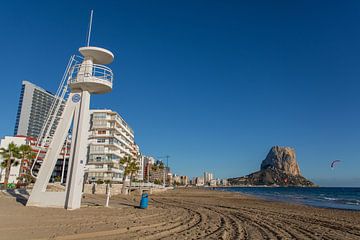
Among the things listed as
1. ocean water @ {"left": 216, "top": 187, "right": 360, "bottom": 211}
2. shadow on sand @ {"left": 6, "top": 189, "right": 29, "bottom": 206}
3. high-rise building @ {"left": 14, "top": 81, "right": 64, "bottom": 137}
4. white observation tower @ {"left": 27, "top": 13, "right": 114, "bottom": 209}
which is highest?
high-rise building @ {"left": 14, "top": 81, "right": 64, "bottom": 137}

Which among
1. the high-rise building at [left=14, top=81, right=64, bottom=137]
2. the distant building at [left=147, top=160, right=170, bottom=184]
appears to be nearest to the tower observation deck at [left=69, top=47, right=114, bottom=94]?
the distant building at [left=147, top=160, right=170, bottom=184]

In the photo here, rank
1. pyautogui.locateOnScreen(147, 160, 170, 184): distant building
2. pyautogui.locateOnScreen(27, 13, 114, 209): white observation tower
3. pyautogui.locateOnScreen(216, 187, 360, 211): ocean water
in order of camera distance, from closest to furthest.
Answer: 1. pyautogui.locateOnScreen(27, 13, 114, 209): white observation tower
2. pyautogui.locateOnScreen(216, 187, 360, 211): ocean water
3. pyautogui.locateOnScreen(147, 160, 170, 184): distant building

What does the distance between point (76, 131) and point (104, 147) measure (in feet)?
137

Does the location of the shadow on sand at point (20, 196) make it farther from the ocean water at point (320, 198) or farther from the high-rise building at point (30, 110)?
the high-rise building at point (30, 110)

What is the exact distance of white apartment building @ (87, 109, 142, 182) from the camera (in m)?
55.9

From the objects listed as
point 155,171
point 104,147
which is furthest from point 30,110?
point 104,147

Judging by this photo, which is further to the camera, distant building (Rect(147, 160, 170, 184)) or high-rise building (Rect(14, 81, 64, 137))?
high-rise building (Rect(14, 81, 64, 137))

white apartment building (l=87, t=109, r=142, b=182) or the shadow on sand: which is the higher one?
white apartment building (l=87, t=109, r=142, b=182)

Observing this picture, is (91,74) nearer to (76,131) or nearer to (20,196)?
(76,131)

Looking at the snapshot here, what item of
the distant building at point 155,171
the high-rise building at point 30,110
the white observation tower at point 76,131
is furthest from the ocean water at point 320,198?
the high-rise building at point 30,110

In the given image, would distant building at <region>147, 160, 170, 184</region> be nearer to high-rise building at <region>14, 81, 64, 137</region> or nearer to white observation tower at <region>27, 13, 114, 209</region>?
high-rise building at <region>14, 81, 64, 137</region>

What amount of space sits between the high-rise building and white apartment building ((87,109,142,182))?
126 metres

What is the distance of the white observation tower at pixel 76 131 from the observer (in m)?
16.0

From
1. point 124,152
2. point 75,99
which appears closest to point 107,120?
point 124,152
